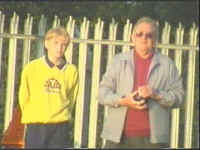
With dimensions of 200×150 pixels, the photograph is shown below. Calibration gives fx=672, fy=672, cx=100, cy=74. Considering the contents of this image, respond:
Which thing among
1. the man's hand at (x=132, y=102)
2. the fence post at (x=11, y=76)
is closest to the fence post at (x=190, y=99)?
the fence post at (x=11, y=76)

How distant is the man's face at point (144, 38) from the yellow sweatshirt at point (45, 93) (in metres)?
0.94

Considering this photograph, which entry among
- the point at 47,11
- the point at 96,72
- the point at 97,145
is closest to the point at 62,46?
the point at 96,72

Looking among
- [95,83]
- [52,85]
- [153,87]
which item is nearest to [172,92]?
[153,87]

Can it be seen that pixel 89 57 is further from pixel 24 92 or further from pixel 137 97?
pixel 137 97

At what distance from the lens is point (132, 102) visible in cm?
555

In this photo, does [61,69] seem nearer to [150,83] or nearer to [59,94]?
[59,94]

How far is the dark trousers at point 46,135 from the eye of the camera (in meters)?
6.30

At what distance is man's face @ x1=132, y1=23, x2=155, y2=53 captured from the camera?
581 cm

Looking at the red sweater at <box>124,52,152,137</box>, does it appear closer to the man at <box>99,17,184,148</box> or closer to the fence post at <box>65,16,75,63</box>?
the man at <box>99,17,184,148</box>

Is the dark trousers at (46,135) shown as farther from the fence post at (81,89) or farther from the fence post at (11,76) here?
the fence post at (81,89)

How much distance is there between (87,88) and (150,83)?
3.27 metres

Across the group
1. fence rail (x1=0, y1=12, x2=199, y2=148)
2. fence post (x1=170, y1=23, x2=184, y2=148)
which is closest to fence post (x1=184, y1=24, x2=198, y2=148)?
fence rail (x1=0, y1=12, x2=199, y2=148)

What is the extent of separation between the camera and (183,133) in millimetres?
9602

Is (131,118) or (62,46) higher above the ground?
(62,46)
